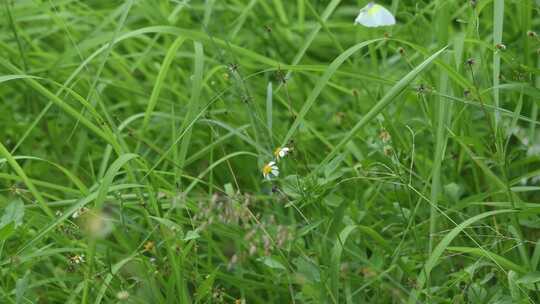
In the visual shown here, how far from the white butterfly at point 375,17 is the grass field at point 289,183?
7 cm

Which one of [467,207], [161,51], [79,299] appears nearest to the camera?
[79,299]

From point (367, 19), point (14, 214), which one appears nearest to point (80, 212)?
point (14, 214)

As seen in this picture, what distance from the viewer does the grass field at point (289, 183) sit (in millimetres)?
1713

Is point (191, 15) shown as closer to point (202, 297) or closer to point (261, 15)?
point (261, 15)

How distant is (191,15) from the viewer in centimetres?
314

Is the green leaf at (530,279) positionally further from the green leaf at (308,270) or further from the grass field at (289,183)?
the green leaf at (308,270)

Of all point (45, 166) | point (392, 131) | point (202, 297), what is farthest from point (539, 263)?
point (45, 166)

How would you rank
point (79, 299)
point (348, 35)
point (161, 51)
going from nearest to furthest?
point (79, 299)
point (161, 51)
point (348, 35)

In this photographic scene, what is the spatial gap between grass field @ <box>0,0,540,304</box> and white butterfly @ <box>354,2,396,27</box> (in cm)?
7

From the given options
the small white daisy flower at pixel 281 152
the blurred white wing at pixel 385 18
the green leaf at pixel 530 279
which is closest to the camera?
the green leaf at pixel 530 279

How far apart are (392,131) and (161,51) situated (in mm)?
899

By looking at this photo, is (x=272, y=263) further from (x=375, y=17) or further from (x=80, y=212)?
(x=375, y=17)

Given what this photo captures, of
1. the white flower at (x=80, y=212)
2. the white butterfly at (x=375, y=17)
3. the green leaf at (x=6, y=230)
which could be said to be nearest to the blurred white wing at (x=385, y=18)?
the white butterfly at (x=375, y=17)

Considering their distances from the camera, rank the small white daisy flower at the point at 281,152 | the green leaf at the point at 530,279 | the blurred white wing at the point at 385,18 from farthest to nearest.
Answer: the blurred white wing at the point at 385,18
the small white daisy flower at the point at 281,152
the green leaf at the point at 530,279
